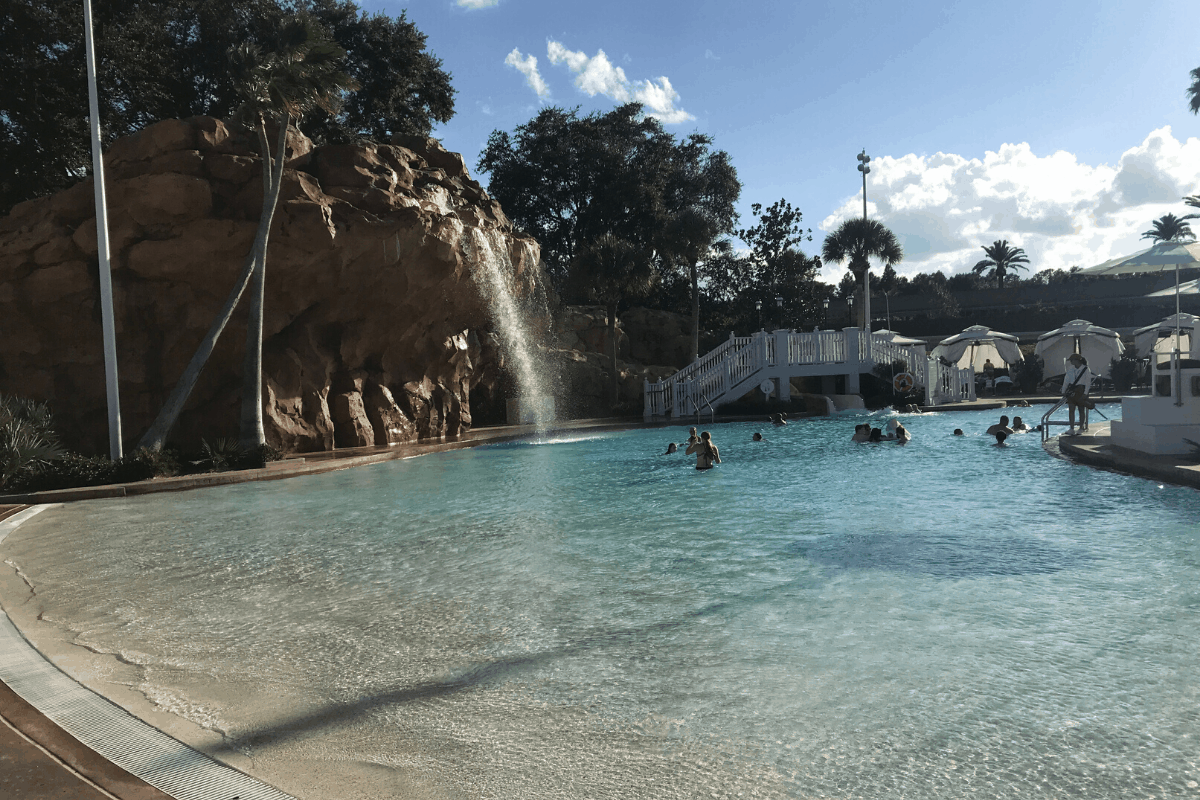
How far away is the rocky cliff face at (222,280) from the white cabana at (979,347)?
Result: 22708 mm

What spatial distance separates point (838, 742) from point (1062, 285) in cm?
6312

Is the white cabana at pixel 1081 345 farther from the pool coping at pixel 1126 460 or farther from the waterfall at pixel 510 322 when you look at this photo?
the waterfall at pixel 510 322

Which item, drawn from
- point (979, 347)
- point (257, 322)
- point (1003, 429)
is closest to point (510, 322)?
point (257, 322)

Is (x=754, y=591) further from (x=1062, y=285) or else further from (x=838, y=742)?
(x=1062, y=285)

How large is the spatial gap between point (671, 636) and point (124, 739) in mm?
3194

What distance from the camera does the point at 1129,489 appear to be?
998cm

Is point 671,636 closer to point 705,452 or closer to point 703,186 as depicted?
point 705,452

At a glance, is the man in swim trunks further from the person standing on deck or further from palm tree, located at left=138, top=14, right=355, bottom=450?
palm tree, located at left=138, top=14, right=355, bottom=450

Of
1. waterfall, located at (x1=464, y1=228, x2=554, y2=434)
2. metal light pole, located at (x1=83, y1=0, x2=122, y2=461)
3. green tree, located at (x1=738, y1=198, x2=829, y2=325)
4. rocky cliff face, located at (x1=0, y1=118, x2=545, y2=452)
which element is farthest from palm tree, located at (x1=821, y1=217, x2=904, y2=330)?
metal light pole, located at (x1=83, y1=0, x2=122, y2=461)

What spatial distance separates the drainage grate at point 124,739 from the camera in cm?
304

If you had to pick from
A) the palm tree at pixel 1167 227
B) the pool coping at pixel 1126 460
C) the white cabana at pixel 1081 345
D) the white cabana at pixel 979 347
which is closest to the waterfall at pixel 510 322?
the pool coping at pixel 1126 460

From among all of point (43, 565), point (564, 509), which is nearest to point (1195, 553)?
point (564, 509)

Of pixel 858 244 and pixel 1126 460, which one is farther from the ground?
pixel 858 244

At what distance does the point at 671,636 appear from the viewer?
5.29 metres
